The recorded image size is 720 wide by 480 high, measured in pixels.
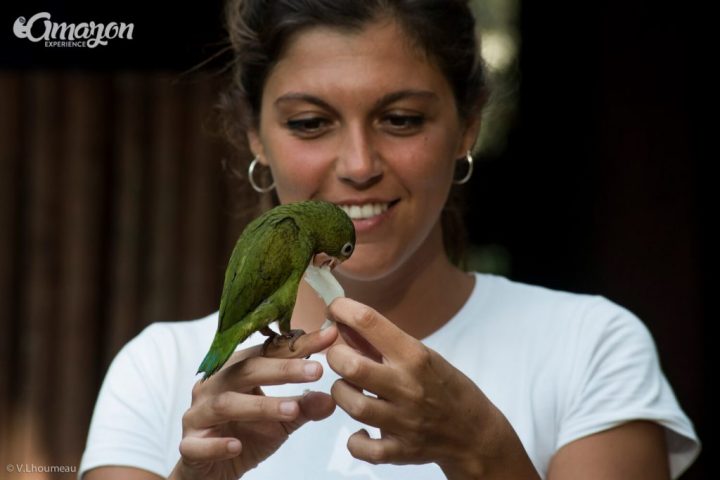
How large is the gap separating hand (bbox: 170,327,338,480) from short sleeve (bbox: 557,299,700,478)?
0.58m

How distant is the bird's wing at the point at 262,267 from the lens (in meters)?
1.80

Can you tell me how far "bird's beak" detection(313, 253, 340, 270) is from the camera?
1.90 meters

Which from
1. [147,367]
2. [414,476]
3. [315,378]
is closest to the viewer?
[315,378]

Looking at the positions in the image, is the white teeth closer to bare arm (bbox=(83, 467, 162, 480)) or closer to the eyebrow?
the eyebrow

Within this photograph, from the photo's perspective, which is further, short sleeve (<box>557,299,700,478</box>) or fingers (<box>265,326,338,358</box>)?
short sleeve (<box>557,299,700,478</box>)

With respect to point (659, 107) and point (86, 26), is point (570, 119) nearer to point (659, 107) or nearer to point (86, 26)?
point (659, 107)

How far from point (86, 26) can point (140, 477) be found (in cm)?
116

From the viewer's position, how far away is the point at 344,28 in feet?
7.15

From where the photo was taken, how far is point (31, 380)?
13.8 feet

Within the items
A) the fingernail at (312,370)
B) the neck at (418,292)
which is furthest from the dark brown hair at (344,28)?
the fingernail at (312,370)

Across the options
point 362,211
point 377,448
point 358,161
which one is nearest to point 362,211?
point 362,211

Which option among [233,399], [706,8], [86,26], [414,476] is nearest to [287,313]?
[233,399]

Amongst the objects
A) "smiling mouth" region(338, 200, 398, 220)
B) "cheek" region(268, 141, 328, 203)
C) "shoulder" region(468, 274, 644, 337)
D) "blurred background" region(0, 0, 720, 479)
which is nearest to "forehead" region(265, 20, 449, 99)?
"cheek" region(268, 141, 328, 203)

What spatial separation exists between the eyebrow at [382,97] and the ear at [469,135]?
222 millimetres
